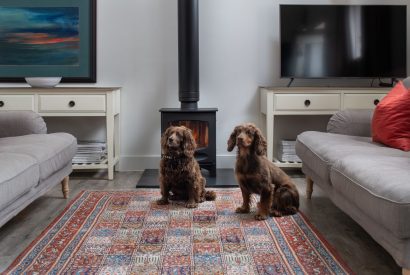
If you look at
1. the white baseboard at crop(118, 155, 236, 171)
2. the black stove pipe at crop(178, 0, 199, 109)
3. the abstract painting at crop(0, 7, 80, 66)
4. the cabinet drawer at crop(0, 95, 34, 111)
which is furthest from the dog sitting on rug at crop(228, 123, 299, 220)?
the abstract painting at crop(0, 7, 80, 66)

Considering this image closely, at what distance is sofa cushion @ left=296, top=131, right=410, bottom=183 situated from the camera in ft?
7.91

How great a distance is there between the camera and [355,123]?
10.2 ft

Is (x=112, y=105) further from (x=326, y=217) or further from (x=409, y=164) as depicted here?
(x=409, y=164)

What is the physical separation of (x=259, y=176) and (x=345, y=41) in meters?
1.95

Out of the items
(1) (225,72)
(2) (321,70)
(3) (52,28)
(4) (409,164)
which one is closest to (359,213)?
(4) (409,164)

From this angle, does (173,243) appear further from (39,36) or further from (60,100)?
(39,36)

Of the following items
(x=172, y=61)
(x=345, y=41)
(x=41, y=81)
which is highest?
(x=345, y=41)

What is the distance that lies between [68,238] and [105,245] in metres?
0.23

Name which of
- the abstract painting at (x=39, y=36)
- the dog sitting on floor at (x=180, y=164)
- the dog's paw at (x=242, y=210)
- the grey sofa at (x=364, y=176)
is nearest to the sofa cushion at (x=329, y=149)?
the grey sofa at (x=364, y=176)

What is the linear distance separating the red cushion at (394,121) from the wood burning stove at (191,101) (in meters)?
1.34

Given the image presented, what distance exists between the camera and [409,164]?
2055mm

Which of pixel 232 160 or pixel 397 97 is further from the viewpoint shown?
pixel 232 160

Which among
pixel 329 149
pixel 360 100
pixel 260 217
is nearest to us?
pixel 329 149

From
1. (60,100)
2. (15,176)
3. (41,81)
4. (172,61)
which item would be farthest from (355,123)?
(41,81)
